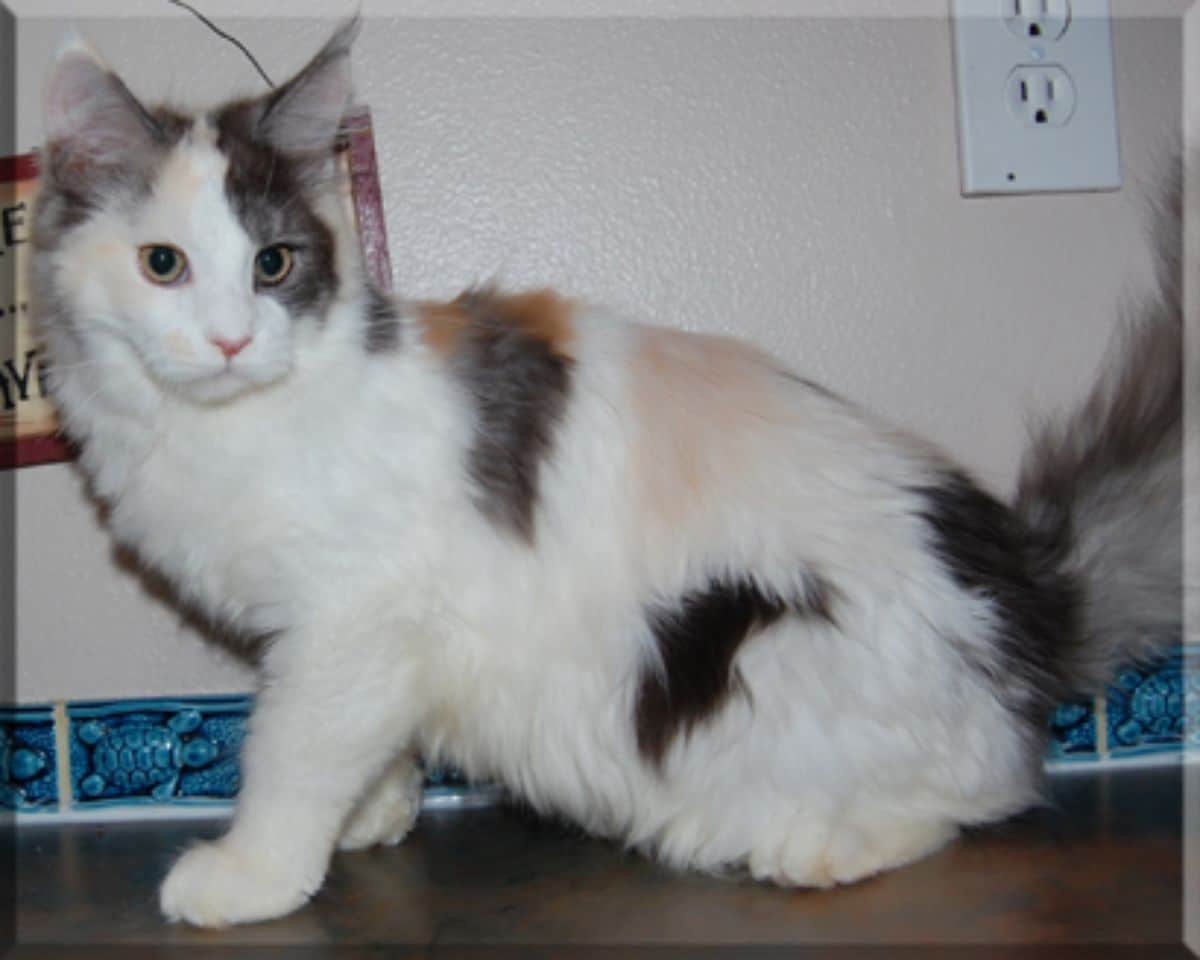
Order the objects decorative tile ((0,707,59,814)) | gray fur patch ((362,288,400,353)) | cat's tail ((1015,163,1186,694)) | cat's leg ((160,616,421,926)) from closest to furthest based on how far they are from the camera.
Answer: cat's leg ((160,616,421,926)) < gray fur patch ((362,288,400,353)) < cat's tail ((1015,163,1186,694)) < decorative tile ((0,707,59,814))

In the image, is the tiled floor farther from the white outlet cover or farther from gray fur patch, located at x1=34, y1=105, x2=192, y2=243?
the white outlet cover

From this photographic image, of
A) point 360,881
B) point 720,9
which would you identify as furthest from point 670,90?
point 360,881

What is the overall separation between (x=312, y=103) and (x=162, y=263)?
0.31m

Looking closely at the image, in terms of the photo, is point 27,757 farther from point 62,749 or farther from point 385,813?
point 385,813

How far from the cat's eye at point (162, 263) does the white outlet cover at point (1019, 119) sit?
1.26 metres

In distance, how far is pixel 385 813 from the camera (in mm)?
1798

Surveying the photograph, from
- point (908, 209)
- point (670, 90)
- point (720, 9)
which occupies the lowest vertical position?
point (908, 209)

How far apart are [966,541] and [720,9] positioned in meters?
0.98

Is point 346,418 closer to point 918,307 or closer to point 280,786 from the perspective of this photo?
point 280,786

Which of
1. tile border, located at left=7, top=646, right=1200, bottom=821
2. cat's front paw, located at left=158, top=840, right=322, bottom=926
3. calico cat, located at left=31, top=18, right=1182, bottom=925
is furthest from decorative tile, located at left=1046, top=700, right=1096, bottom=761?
cat's front paw, located at left=158, top=840, right=322, bottom=926

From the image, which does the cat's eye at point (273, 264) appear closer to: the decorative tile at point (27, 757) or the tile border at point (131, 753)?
the tile border at point (131, 753)

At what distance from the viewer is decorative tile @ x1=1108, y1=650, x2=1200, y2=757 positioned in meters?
2.03

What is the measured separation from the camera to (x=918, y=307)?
2.01 metres

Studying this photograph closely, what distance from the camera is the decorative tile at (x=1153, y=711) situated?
6.66ft
